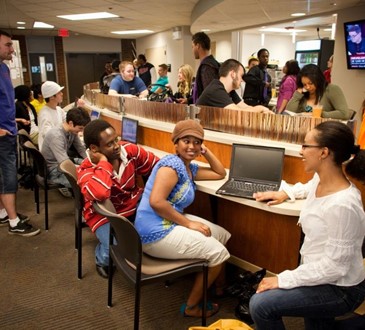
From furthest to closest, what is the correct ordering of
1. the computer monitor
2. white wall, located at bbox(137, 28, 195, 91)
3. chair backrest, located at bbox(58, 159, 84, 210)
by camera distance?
white wall, located at bbox(137, 28, 195, 91), the computer monitor, chair backrest, located at bbox(58, 159, 84, 210)

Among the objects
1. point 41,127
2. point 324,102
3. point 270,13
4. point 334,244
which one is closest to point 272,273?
point 334,244

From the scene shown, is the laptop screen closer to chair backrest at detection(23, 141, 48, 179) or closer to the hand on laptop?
the hand on laptop

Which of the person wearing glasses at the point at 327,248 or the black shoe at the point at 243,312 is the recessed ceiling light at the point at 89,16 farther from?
the person wearing glasses at the point at 327,248

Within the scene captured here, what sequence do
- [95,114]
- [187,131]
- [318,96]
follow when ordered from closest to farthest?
1. [187,131]
2. [318,96]
3. [95,114]

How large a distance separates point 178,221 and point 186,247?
15 cm

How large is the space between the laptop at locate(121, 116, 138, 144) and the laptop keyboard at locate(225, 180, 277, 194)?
4.36 feet

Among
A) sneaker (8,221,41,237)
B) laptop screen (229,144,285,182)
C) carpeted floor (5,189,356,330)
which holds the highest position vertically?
laptop screen (229,144,285,182)

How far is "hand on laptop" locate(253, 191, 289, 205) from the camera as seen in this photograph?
1.82 metres

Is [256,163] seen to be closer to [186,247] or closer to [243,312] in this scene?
[186,247]

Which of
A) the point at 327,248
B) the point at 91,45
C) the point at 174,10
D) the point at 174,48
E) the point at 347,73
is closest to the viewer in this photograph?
the point at 327,248

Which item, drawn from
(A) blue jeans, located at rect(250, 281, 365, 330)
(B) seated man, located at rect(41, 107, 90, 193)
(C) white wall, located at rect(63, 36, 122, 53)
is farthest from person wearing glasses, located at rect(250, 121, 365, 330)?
(C) white wall, located at rect(63, 36, 122, 53)

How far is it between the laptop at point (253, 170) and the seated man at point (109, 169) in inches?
24.6

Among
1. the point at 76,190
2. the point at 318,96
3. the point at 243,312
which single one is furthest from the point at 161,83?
the point at 243,312

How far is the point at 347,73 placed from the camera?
552 cm
